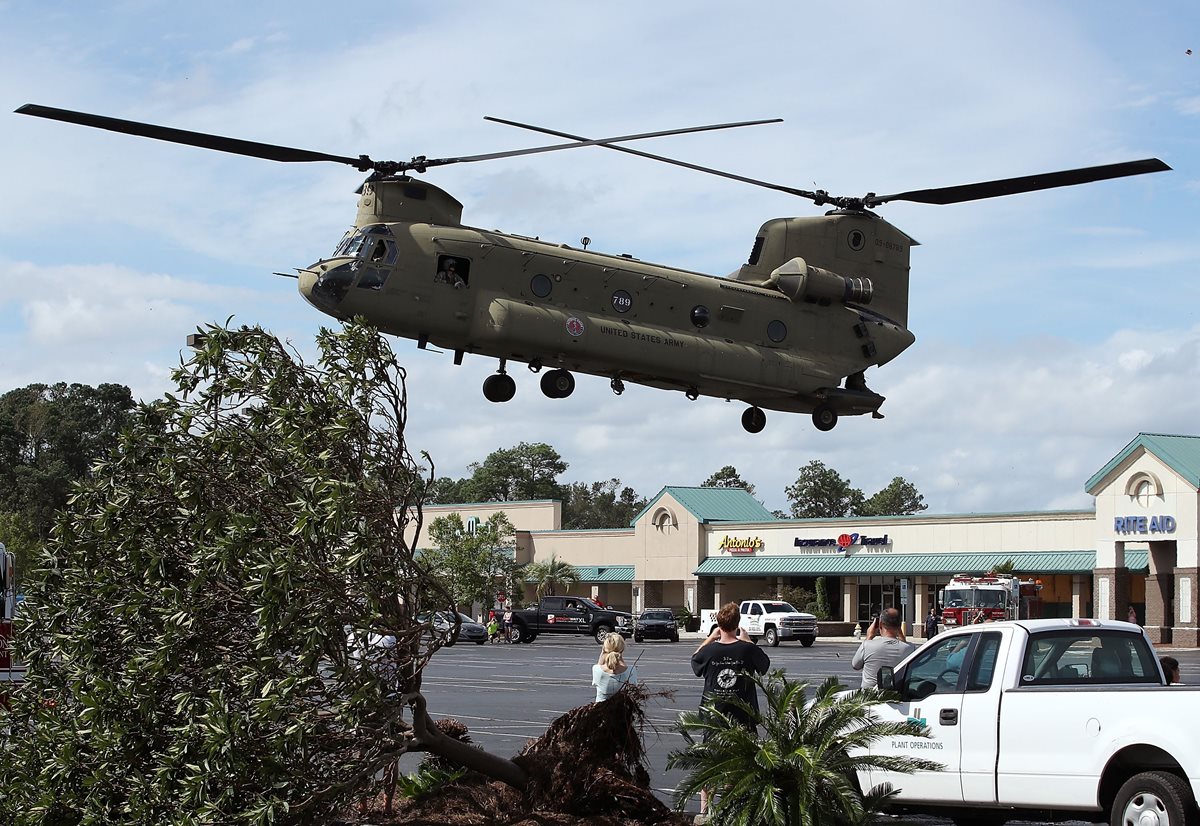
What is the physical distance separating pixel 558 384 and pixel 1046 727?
1391 cm

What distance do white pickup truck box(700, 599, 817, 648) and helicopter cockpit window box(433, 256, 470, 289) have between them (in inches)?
1307

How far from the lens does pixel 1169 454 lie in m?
57.1

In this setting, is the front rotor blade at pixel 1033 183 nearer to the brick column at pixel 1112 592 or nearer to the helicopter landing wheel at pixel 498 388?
the helicopter landing wheel at pixel 498 388

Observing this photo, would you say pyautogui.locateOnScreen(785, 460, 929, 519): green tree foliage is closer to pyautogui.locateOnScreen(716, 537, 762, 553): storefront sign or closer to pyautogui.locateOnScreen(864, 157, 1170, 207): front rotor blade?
pyautogui.locateOnScreen(716, 537, 762, 553): storefront sign

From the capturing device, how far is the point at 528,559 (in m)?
87.8

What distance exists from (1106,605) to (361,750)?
5401 cm

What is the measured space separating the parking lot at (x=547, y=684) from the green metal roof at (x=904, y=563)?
46.8 feet

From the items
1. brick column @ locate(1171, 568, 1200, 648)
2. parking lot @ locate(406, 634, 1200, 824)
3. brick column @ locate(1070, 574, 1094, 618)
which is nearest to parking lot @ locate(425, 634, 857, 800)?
parking lot @ locate(406, 634, 1200, 824)

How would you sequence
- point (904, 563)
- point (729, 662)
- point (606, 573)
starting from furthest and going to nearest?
point (606, 573)
point (904, 563)
point (729, 662)

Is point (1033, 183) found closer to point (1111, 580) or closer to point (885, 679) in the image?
point (885, 679)

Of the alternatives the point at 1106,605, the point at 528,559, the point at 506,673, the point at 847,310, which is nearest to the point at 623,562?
the point at 528,559

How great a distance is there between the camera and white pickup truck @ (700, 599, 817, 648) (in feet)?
178

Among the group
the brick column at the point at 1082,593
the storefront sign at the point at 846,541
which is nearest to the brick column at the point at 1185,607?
the brick column at the point at 1082,593

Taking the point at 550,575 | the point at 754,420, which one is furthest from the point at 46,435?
the point at 754,420
